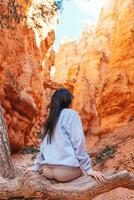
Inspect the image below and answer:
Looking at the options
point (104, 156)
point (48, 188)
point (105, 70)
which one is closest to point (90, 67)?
point (105, 70)

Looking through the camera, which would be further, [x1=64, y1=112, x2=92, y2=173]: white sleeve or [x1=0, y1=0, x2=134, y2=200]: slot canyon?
[x1=0, y1=0, x2=134, y2=200]: slot canyon

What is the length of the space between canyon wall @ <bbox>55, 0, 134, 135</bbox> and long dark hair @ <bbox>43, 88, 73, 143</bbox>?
40.8ft

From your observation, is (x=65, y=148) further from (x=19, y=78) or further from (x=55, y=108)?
(x=19, y=78)

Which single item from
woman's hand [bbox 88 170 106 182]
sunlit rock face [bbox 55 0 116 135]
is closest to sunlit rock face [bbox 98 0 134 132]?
sunlit rock face [bbox 55 0 116 135]

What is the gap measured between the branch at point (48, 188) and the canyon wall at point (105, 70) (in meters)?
12.6

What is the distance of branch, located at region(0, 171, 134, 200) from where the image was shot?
135 inches

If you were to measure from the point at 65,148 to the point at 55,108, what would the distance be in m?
0.40

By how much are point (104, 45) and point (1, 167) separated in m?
31.2

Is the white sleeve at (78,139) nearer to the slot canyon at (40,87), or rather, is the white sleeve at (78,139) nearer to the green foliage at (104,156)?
the slot canyon at (40,87)

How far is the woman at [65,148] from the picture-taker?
349cm

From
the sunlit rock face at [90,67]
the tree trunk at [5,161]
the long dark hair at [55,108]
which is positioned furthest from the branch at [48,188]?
the sunlit rock face at [90,67]

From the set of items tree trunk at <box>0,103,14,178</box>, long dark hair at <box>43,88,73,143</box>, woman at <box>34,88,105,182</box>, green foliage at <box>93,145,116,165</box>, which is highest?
long dark hair at <box>43,88,73,143</box>

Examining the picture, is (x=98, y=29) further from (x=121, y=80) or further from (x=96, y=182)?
(x=96, y=182)

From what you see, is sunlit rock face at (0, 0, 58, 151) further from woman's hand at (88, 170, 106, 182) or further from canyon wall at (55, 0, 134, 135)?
woman's hand at (88, 170, 106, 182)
